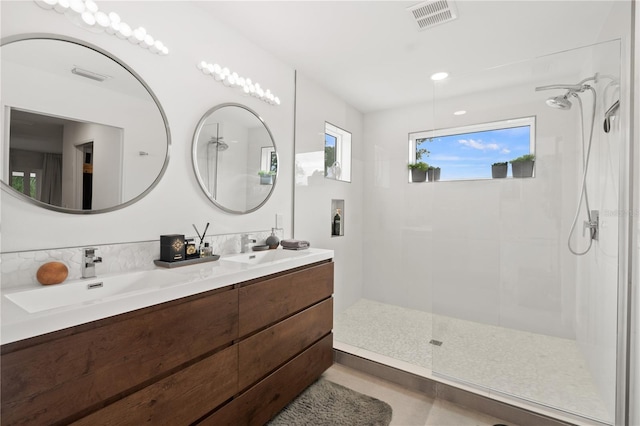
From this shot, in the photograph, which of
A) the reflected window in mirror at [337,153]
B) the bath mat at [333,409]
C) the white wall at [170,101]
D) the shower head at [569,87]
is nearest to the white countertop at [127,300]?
the white wall at [170,101]

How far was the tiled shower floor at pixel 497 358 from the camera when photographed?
1.86 meters

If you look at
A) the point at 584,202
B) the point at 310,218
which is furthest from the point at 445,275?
the point at 310,218

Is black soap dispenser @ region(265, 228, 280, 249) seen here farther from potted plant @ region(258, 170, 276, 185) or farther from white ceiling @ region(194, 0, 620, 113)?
white ceiling @ region(194, 0, 620, 113)

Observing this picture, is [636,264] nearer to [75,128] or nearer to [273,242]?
[273,242]

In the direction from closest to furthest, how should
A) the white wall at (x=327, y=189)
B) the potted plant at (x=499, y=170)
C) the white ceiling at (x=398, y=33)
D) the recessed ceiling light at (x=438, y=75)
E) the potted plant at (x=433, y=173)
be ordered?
the white ceiling at (x=398, y=33) < the potted plant at (x=499, y=170) < the recessed ceiling light at (x=438, y=75) < the white wall at (x=327, y=189) < the potted plant at (x=433, y=173)

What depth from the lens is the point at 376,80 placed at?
292cm

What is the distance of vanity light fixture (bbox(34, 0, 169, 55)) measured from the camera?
1.33 metres

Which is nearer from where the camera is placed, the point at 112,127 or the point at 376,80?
the point at 112,127

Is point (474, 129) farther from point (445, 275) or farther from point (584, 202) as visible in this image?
point (445, 275)

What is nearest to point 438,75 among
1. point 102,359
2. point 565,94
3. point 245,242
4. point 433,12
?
point 433,12

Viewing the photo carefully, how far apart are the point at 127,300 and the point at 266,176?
1.50m

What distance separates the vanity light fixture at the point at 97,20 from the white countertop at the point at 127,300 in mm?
1214

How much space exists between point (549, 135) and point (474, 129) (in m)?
0.59

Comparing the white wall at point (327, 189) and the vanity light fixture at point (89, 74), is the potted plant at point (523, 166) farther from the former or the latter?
the vanity light fixture at point (89, 74)
